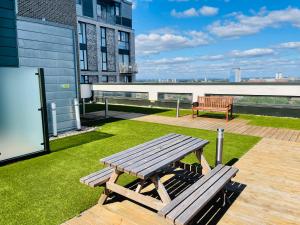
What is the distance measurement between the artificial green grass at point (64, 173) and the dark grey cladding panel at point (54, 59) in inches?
57.7

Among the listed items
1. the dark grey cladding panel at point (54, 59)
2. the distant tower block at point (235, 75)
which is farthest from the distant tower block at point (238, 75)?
the dark grey cladding panel at point (54, 59)

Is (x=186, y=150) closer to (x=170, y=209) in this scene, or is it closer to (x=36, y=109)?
(x=170, y=209)

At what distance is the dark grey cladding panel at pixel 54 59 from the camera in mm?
8247

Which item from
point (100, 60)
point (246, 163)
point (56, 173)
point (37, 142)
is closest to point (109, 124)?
point (37, 142)

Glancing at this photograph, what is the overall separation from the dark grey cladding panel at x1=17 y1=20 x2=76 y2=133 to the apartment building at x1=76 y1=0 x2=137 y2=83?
18815mm

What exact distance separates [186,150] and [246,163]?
276cm

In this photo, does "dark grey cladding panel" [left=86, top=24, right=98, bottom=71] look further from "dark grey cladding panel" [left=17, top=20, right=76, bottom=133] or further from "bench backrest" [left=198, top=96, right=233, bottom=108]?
"dark grey cladding panel" [left=17, top=20, right=76, bottom=133]

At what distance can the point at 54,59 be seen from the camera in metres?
9.16

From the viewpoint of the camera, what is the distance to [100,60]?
30.2 metres

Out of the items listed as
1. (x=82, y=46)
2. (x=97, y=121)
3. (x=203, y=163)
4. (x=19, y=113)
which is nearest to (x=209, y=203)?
(x=203, y=163)

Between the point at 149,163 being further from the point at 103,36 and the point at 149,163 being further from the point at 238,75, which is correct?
the point at 103,36

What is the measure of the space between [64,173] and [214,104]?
8.99 m

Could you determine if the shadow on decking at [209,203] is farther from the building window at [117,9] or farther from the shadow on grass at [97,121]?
the building window at [117,9]

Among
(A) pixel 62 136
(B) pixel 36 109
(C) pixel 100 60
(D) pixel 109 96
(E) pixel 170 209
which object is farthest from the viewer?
(C) pixel 100 60
